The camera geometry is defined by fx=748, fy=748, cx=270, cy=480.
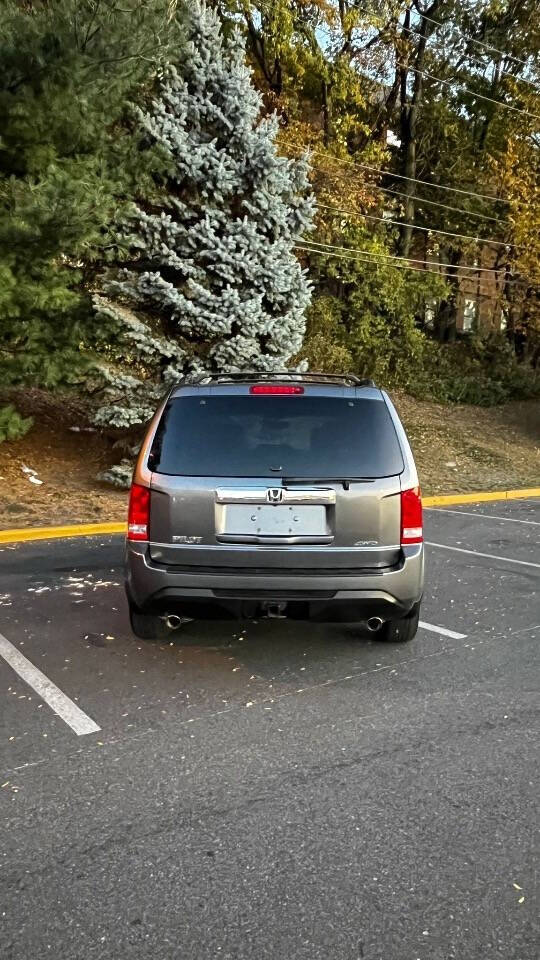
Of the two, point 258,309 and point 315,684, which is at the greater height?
point 258,309

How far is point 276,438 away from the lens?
4422mm

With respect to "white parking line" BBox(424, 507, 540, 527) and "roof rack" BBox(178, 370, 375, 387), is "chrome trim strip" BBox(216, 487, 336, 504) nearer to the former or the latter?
"roof rack" BBox(178, 370, 375, 387)

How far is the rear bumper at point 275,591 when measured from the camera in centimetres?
420

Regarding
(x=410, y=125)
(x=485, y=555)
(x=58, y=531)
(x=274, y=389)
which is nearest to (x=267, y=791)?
(x=274, y=389)

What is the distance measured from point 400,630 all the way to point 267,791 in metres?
1.98

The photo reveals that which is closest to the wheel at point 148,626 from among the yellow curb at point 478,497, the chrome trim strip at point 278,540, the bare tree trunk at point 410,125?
the chrome trim strip at point 278,540

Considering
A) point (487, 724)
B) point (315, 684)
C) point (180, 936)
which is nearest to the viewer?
point (180, 936)

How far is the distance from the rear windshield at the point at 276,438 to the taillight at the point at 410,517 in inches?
6.6

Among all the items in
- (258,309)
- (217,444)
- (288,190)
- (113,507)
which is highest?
(288,190)

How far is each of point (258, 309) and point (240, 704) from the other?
8.14m

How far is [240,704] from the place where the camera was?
4051 millimetres

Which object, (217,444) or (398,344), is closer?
(217,444)

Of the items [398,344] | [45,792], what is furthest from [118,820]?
[398,344]

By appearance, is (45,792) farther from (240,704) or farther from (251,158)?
(251,158)
